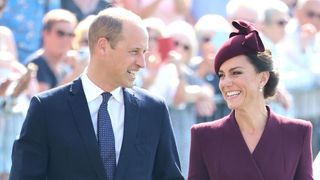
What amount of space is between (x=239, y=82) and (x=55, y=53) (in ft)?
11.6

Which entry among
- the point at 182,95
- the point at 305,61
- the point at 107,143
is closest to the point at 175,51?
the point at 182,95

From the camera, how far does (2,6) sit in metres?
8.54

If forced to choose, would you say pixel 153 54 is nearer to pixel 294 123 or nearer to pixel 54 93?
pixel 294 123

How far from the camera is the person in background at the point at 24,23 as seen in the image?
8773mm

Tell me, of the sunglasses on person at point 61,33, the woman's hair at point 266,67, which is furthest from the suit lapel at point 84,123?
the sunglasses on person at point 61,33

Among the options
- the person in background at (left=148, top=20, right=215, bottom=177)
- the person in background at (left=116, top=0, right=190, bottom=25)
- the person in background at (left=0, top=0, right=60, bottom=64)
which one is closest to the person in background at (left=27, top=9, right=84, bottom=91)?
the person in background at (left=0, top=0, right=60, bottom=64)

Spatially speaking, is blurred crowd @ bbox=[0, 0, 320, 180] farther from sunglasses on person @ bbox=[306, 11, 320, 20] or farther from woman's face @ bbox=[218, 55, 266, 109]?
woman's face @ bbox=[218, 55, 266, 109]

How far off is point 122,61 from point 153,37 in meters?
3.97

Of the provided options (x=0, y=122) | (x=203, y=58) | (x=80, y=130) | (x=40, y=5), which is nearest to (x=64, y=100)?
(x=80, y=130)

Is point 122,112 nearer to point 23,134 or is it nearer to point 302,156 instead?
point 23,134

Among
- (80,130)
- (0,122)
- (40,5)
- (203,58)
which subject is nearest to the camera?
(80,130)

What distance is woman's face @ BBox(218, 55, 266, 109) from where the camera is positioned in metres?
5.41

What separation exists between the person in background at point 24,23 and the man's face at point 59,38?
185 millimetres

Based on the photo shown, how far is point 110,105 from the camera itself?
5.37 metres
